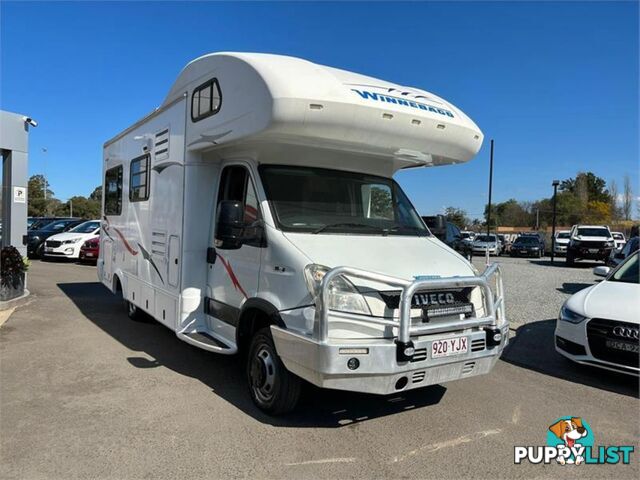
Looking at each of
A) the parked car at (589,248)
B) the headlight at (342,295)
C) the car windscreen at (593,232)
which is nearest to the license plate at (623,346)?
the headlight at (342,295)

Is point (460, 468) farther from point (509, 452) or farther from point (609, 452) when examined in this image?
point (609, 452)

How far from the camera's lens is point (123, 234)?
26.3 feet

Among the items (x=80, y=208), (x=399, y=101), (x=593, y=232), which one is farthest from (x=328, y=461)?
(x=80, y=208)

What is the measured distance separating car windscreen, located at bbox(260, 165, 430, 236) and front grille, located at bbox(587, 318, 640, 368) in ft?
6.83

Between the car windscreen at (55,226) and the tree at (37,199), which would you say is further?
the tree at (37,199)

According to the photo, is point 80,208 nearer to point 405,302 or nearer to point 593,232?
point 593,232

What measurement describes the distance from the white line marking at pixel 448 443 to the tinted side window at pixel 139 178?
4.80 metres

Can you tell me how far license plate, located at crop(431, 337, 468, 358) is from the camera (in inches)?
155

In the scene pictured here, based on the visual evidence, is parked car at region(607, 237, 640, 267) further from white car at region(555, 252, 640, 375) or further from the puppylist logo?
the puppylist logo

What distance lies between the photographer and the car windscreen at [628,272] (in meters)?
6.36

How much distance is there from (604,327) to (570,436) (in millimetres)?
1563

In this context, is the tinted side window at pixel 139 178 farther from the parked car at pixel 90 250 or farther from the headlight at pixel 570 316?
the parked car at pixel 90 250

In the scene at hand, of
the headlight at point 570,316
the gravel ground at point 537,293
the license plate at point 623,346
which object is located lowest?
the gravel ground at point 537,293

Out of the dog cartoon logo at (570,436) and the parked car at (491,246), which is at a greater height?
the parked car at (491,246)
